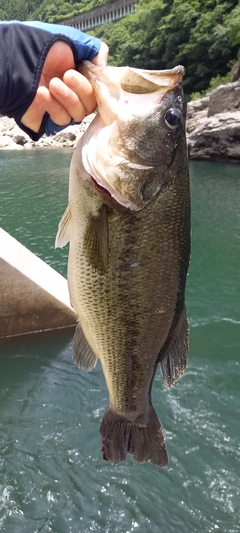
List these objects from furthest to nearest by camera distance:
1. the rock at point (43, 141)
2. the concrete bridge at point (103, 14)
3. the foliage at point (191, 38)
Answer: the concrete bridge at point (103, 14)
the rock at point (43, 141)
the foliage at point (191, 38)

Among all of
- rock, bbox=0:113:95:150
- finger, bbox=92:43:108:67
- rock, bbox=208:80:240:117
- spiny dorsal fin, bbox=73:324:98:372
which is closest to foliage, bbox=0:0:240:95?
rock, bbox=208:80:240:117

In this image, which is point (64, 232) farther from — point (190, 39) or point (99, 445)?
point (190, 39)

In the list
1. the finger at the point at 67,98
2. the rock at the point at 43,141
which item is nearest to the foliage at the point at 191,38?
the rock at the point at 43,141

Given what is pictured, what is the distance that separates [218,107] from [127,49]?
2995cm

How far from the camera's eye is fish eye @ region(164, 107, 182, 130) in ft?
7.26

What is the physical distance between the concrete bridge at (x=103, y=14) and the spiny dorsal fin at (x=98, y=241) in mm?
94527

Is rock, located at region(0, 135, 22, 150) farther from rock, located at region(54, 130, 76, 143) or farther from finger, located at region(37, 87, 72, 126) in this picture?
finger, located at region(37, 87, 72, 126)

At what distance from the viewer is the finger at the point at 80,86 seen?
206 cm

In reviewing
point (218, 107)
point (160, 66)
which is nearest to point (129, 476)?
point (218, 107)

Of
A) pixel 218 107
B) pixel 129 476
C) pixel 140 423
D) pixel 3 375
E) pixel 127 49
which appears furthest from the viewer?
pixel 127 49

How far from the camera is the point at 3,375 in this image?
258 inches

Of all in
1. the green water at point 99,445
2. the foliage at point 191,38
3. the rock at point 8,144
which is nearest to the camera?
the green water at point 99,445

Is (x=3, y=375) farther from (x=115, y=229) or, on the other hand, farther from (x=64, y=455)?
(x=115, y=229)

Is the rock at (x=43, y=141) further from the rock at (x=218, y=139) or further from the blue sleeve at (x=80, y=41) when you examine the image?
the blue sleeve at (x=80, y=41)
